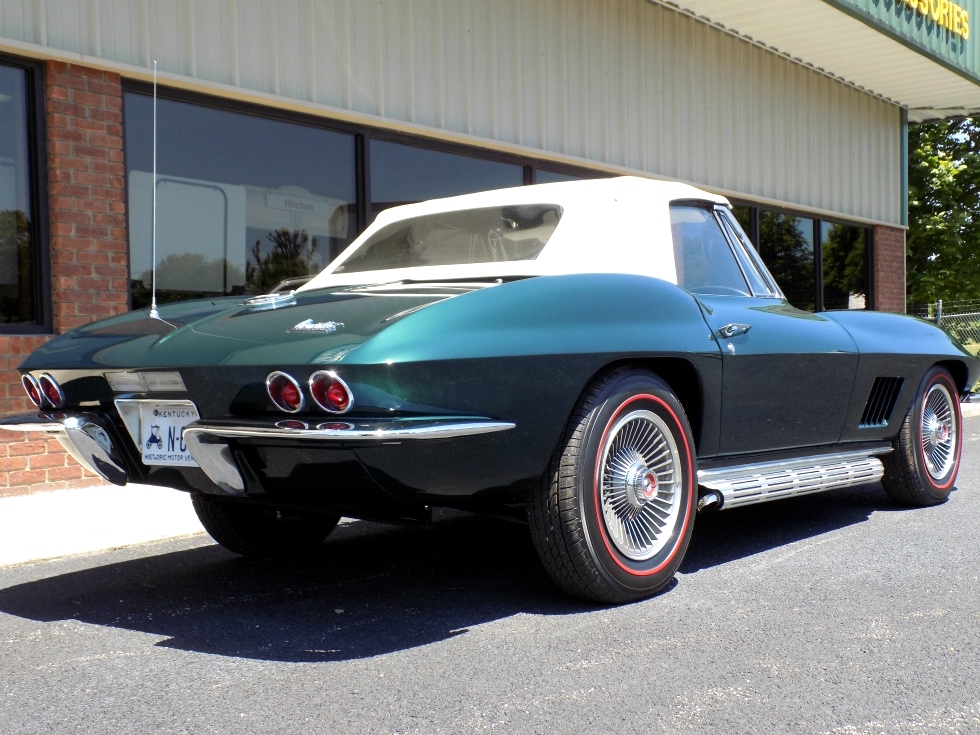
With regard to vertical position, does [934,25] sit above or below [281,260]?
above

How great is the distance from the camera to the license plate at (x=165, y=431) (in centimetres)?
358

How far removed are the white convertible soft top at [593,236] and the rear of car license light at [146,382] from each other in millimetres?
1181

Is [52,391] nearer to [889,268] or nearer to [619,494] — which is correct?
[619,494]

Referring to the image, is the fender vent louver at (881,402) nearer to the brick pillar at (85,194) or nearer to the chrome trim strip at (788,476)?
the chrome trim strip at (788,476)

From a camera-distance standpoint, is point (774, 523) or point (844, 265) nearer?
point (774, 523)

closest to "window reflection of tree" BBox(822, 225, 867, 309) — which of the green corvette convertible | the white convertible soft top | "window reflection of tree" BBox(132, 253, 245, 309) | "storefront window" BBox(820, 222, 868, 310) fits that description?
"storefront window" BBox(820, 222, 868, 310)

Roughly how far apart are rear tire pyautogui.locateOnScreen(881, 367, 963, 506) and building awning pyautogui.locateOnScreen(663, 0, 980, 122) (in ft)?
23.1

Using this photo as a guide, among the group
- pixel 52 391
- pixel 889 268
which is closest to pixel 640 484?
pixel 52 391

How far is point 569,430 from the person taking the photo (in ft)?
12.1

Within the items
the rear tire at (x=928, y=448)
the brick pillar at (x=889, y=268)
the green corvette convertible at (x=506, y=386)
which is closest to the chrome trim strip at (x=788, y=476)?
the green corvette convertible at (x=506, y=386)

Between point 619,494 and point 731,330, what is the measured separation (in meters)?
0.93

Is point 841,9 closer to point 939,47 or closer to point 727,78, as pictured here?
point 727,78

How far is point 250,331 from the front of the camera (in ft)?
11.7

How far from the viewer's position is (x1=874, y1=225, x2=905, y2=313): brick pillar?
1658cm
